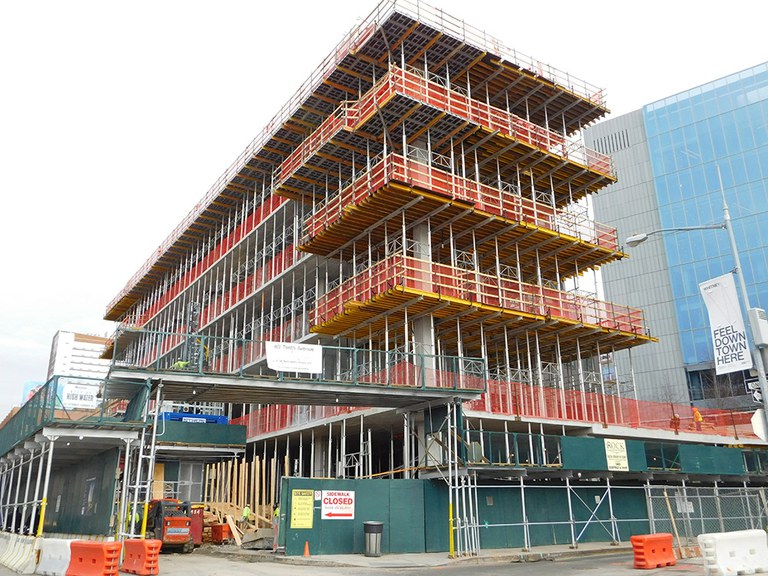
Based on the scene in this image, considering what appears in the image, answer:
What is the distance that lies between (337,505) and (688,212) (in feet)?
233

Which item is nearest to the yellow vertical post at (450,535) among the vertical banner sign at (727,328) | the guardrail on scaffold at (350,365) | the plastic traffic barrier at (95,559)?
the guardrail on scaffold at (350,365)

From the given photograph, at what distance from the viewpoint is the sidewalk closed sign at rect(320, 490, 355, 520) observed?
2033 centimetres

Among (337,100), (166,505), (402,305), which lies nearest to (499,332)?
(402,305)

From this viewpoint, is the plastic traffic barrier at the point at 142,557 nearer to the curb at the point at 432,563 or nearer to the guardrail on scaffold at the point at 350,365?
the curb at the point at 432,563

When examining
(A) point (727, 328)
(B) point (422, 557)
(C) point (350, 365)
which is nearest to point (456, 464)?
(B) point (422, 557)

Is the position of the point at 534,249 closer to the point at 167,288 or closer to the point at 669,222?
the point at 167,288

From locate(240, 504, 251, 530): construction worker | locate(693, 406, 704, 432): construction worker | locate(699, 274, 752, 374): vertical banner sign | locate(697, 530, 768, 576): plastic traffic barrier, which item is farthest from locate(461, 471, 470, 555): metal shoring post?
locate(693, 406, 704, 432): construction worker

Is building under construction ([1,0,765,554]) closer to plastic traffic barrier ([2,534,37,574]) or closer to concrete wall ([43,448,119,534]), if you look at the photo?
concrete wall ([43,448,119,534])

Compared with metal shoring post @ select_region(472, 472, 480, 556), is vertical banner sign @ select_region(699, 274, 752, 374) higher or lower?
higher

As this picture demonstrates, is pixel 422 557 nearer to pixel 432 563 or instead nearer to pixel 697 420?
pixel 432 563

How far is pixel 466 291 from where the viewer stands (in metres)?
28.5

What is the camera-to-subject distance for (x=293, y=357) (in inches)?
814

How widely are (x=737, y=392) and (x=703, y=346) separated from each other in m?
6.84

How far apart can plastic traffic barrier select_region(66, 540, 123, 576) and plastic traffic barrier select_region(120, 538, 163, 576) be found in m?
0.91
